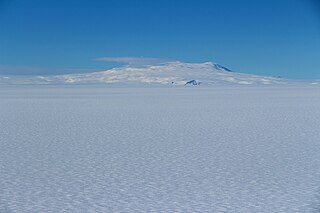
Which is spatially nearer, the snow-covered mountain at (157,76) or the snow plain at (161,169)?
the snow plain at (161,169)

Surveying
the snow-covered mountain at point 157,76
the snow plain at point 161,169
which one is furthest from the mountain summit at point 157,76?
the snow plain at point 161,169

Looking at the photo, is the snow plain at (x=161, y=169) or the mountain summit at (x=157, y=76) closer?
the snow plain at (x=161, y=169)

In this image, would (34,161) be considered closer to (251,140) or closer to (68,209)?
(68,209)

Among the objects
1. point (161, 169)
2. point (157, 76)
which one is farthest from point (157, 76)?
point (161, 169)

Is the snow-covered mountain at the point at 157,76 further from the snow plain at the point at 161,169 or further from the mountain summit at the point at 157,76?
the snow plain at the point at 161,169

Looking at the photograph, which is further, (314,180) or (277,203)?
(314,180)

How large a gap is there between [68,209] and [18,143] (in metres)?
3.92

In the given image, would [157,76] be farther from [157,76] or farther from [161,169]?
[161,169]

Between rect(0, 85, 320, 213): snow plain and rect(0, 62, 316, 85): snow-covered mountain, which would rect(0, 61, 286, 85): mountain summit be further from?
rect(0, 85, 320, 213): snow plain

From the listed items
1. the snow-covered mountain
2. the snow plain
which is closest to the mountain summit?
the snow-covered mountain

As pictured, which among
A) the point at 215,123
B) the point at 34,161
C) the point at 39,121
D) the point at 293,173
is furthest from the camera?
the point at 39,121

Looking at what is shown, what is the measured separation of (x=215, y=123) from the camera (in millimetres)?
10328

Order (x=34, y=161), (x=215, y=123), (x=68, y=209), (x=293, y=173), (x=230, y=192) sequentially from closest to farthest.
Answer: (x=68, y=209), (x=230, y=192), (x=293, y=173), (x=34, y=161), (x=215, y=123)

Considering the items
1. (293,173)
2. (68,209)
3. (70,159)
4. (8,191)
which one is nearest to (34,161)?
(70,159)
